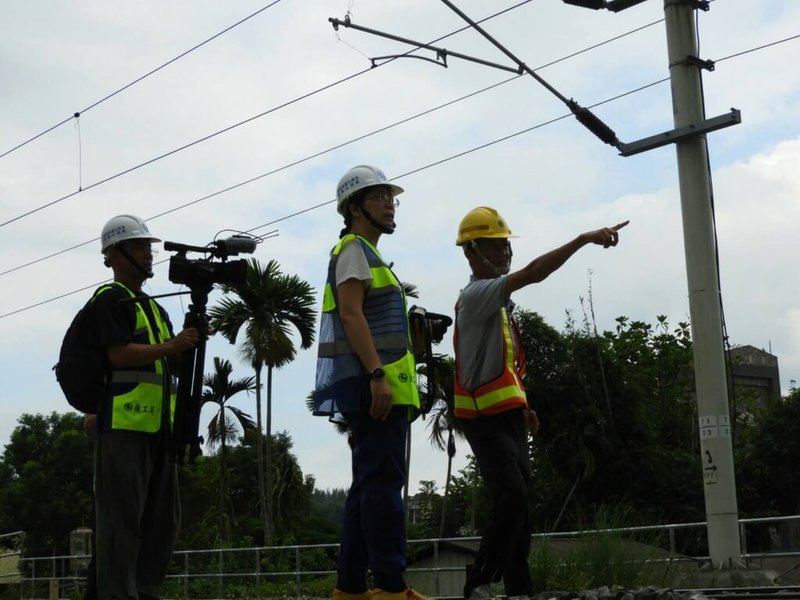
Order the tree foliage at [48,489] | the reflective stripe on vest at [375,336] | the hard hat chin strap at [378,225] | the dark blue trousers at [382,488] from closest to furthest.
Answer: the dark blue trousers at [382,488]
the reflective stripe on vest at [375,336]
the hard hat chin strap at [378,225]
the tree foliage at [48,489]

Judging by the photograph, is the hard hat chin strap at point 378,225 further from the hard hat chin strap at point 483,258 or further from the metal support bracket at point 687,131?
the metal support bracket at point 687,131

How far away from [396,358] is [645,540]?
9.52 ft

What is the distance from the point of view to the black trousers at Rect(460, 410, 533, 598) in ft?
21.0

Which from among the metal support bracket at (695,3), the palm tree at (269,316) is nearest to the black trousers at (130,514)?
the metal support bracket at (695,3)

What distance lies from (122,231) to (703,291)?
499 centimetres

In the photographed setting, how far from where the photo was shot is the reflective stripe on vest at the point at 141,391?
242 inches

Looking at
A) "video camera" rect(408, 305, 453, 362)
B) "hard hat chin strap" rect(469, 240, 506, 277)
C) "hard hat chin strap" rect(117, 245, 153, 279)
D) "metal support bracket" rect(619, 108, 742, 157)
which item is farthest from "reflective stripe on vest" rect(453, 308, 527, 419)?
"metal support bracket" rect(619, 108, 742, 157)

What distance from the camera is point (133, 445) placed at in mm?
6141

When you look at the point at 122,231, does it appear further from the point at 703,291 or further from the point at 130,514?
the point at 703,291

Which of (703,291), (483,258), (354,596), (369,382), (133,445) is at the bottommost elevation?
(354,596)

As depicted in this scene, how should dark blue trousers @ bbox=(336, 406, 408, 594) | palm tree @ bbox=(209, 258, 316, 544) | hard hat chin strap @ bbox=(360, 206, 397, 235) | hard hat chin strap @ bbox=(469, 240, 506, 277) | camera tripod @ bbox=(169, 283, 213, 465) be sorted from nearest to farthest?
dark blue trousers @ bbox=(336, 406, 408, 594) → hard hat chin strap @ bbox=(360, 206, 397, 235) → camera tripod @ bbox=(169, 283, 213, 465) → hard hat chin strap @ bbox=(469, 240, 506, 277) → palm tree @ bbox=(209, 258, 316, 544)

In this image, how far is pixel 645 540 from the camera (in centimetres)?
788

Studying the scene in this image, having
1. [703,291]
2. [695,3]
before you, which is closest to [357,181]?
[703,291]

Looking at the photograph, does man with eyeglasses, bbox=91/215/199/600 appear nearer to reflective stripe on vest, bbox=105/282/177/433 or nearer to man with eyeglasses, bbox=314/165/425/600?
reflective stripe on vest, bbox=105/282/177/433
